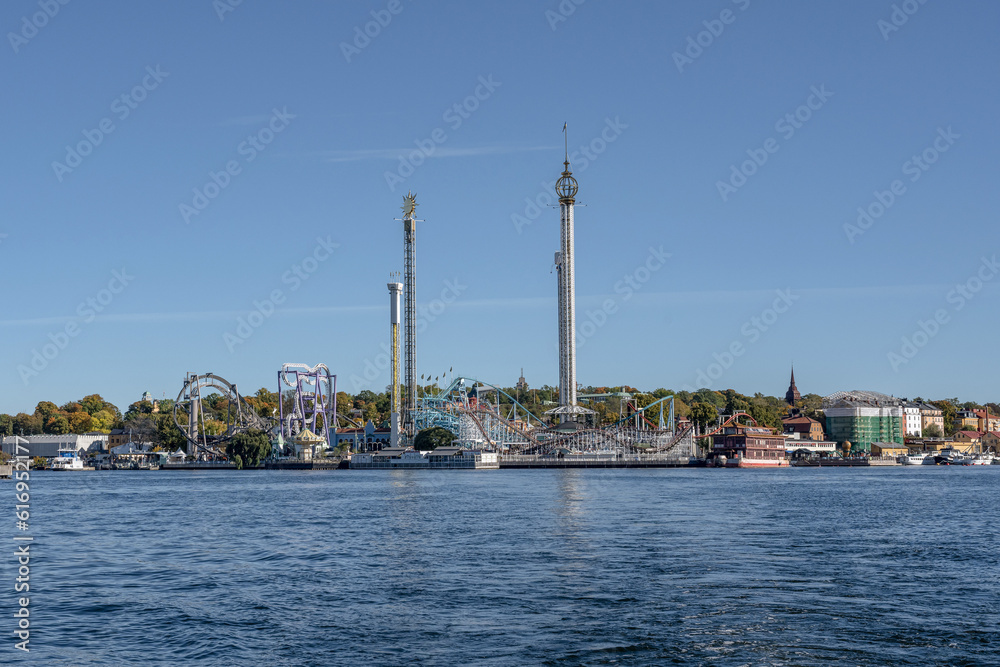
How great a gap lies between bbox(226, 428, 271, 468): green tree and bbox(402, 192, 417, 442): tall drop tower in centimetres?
2939

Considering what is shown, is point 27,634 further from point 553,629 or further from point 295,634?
point 553,629

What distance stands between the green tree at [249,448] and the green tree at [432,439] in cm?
2590

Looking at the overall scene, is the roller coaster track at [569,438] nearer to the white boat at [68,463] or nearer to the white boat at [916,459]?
the white boat at [916,459]

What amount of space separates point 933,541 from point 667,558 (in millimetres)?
13874

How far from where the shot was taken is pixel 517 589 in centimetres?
2923

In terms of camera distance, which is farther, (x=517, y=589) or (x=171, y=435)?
(x=171, y=435)

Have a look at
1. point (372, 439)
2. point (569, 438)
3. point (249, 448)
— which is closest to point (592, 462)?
point (569, 438)

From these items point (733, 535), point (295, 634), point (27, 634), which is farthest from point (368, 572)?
point (733, 535)

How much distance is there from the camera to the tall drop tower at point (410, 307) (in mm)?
181625

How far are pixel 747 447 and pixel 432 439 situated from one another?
53960mm

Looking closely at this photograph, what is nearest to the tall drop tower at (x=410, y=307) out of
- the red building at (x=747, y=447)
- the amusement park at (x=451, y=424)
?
the amusement park at (x=451, y=424)

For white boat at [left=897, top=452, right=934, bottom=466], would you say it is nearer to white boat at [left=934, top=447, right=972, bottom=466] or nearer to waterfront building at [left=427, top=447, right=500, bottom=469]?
white boat at [left=934, top=447, right=972, bottom=466]

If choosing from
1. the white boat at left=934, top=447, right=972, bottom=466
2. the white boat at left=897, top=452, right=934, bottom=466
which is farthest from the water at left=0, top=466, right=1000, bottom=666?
the white boat at left=934, top=447, right=972, bottom=466

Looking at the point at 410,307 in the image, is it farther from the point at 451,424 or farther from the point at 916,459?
the point at 916,459
